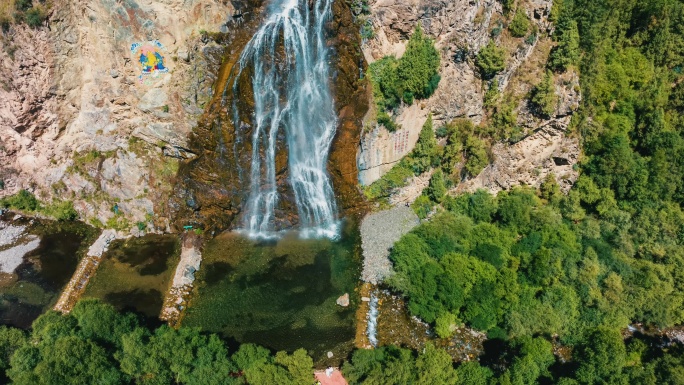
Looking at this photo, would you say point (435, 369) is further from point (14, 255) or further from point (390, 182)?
point (14, 255)

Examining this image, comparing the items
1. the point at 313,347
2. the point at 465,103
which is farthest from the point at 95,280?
the point at 465,103

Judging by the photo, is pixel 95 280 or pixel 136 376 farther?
pixel 95 280

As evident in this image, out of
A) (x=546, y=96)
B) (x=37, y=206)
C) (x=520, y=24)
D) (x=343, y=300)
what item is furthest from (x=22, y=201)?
(x=546, y=96)

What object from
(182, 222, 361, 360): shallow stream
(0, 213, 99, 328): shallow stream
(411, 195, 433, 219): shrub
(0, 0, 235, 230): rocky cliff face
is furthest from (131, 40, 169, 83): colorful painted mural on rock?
(411, 195, 433, 219): shrub

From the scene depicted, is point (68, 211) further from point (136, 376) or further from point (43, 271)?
point (136, 376)

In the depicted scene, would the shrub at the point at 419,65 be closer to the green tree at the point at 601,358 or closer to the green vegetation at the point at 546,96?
the green vegetation at the point at 546,96

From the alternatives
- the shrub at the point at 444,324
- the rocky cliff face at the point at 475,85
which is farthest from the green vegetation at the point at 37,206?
the shrub at the point at 444,324

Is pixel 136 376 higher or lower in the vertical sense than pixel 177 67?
lower
